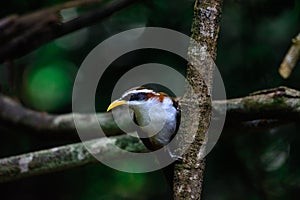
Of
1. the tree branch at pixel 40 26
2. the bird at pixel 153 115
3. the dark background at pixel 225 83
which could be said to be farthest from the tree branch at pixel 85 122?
the tree branch at pixel 40 26

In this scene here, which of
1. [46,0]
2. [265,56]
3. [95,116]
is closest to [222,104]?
[95,116]

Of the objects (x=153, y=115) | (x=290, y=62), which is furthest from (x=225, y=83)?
(x=153, y=115)

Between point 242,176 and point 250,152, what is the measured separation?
17cm

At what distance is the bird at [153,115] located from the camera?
6.98 ft

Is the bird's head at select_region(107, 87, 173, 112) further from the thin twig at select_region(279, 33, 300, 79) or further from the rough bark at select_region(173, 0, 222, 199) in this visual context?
the thin twig at select_region(279, 33, 300, 79)

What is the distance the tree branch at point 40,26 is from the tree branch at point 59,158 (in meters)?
0.64

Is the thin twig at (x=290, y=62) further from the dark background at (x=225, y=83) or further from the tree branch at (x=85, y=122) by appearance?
the dark background at (x=225, y=83)

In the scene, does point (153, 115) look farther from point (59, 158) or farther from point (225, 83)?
point (225, 83)

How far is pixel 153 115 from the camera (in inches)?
84.7

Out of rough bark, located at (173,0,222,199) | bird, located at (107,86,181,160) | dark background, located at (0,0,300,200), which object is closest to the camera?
rough bark, located at (173,0,222,199)

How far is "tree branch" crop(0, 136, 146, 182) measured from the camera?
9.47ft

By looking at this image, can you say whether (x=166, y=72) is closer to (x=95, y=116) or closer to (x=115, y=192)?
(x=95, y=116)

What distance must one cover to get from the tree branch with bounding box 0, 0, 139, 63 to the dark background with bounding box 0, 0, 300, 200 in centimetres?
30

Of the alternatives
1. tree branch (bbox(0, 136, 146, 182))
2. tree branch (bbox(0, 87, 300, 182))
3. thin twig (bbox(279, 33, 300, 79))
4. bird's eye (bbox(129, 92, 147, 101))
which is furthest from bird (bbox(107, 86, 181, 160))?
tree branch (bbox(0, 136, 146, 182))
